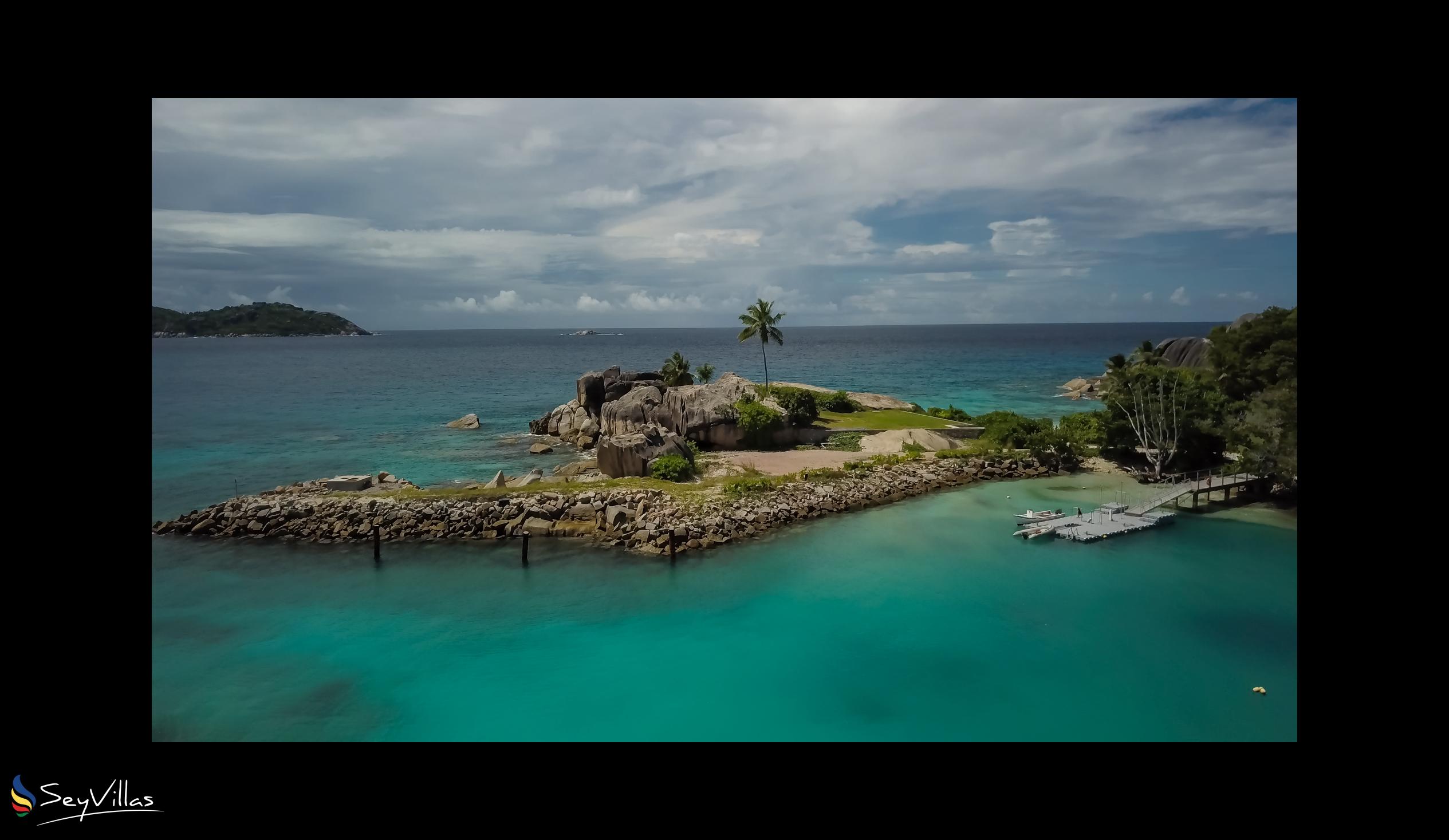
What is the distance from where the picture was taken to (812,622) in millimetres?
18469

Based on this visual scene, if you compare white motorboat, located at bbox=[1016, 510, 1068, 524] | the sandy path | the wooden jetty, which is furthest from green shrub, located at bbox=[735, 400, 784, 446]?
the wooden jetty

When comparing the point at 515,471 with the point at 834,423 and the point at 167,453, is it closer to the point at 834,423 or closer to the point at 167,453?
the point at 834,423

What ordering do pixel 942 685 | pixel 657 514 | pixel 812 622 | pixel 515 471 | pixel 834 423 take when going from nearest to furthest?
pixel 942 685, pixel 812 622, pixel 657 514, pixel 515 471, pixel 834 423

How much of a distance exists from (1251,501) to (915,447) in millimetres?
14146

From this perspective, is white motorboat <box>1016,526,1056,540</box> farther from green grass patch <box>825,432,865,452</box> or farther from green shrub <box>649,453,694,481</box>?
green shrub <box>649,453,694,481</box>

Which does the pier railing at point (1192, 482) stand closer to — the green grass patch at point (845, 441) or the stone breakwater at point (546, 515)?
the stone breakwater at point (546, 515)

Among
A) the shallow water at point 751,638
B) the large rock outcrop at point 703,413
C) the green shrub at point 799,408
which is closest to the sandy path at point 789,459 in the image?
the large rock outcrop at point 703,413

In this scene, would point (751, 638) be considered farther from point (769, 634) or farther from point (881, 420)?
point (881, 420)

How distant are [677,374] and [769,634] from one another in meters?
34.0

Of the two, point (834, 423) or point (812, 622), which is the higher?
point (834, 423)

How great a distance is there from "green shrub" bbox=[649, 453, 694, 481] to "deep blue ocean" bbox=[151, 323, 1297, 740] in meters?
7.98

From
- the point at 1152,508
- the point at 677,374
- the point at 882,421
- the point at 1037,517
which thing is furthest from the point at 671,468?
the point at 1152,508
